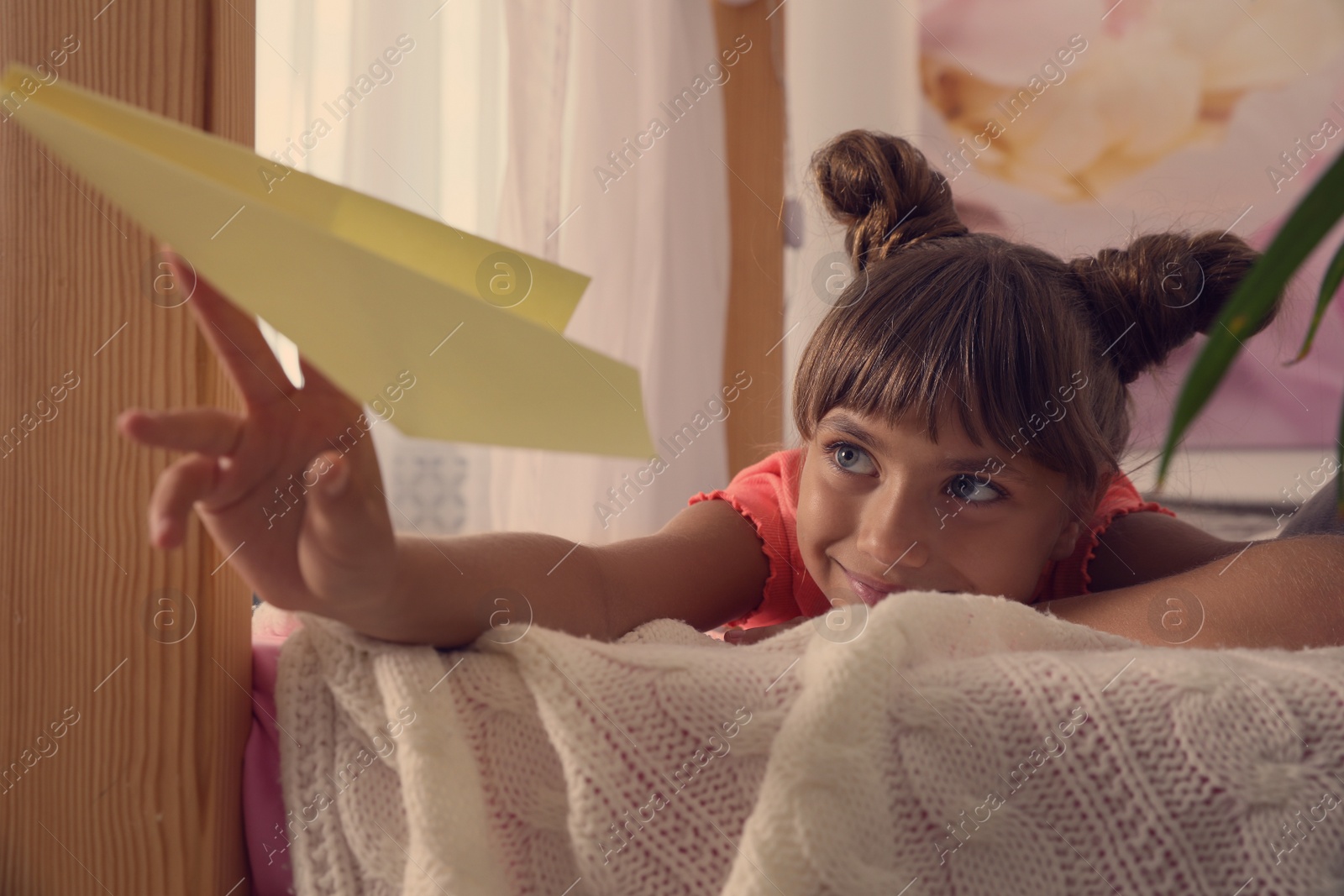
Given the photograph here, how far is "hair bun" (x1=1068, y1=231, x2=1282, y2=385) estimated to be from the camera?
88cm

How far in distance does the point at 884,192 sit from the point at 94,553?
0.76m

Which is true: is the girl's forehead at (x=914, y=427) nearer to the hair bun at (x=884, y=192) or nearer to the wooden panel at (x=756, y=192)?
the hair bun at (x=884, y=192)

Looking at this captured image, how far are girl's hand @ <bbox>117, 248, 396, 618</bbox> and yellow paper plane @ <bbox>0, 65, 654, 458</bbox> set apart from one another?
7cm

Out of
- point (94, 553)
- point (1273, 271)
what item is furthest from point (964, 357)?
point (94, 553)

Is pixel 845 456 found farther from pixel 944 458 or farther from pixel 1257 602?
pixel 1257 602

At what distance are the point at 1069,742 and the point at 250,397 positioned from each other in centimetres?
38

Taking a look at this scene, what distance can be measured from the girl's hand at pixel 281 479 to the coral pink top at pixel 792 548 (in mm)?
566

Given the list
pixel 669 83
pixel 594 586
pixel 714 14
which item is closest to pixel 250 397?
pixel 594 586

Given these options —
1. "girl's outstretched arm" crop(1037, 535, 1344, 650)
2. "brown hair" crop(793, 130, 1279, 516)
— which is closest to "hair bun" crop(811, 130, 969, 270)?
"brown hair" crop(793, 130, 1279, 516)

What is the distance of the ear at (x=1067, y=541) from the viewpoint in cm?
85

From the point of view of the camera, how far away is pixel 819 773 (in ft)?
1.28

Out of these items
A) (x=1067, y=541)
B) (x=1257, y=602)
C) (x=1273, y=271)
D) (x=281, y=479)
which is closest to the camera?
(x=1273, y=271)

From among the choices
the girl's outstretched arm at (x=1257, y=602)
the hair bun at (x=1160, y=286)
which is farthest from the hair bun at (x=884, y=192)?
the girl's outstretched arm at (x=1257, y=602)

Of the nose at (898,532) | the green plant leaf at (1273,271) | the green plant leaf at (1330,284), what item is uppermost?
the green plant leaf at (1273,271)
